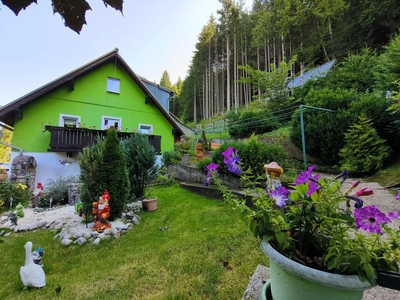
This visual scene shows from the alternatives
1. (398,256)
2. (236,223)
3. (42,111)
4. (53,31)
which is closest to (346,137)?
(236,223)

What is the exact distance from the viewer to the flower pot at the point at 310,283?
69 centimetres

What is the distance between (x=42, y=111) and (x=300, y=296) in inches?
403

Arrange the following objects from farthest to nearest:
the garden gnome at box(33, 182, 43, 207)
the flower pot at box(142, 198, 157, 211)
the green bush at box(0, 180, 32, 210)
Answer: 1. the green bush at box(0, 180, 32, 210)
2. the garden gnome at box(33, 182, 43, 207)
3. the flower pot at box(142, 198, 157, 211)

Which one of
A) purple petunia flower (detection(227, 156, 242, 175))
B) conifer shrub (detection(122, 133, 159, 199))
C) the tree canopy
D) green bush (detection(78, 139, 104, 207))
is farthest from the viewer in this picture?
conifer shrub (detection(122, 133, 159, 199))

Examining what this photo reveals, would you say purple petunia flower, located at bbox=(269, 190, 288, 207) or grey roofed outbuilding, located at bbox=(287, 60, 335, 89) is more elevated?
grey roofed outbuilding, located at bbox=(287, 60, 335, 89)

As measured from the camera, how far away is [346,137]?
502cm

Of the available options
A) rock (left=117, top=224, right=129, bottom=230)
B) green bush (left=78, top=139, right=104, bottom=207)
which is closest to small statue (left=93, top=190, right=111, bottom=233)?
rock (left=117, top=224, right=129, bottom=230)

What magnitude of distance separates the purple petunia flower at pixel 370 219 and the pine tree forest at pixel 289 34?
495 inches

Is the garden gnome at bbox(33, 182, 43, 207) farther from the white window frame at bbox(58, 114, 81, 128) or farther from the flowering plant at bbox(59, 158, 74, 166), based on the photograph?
the white window frame at bbox(58, 114, 81, 128)

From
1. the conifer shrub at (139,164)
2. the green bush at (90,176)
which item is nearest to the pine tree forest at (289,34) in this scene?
the conifer shrub at (139,164)

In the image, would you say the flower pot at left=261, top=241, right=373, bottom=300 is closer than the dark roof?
Yes

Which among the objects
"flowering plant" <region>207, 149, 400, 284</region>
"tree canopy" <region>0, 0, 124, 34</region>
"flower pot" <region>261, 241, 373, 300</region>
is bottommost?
"flower pot" <region>261, 241, 373, 300</region>

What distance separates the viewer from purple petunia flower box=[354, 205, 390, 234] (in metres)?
0.71

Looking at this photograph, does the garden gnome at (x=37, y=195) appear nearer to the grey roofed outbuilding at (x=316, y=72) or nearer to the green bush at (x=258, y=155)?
the green bush at (x=258, y=155)
